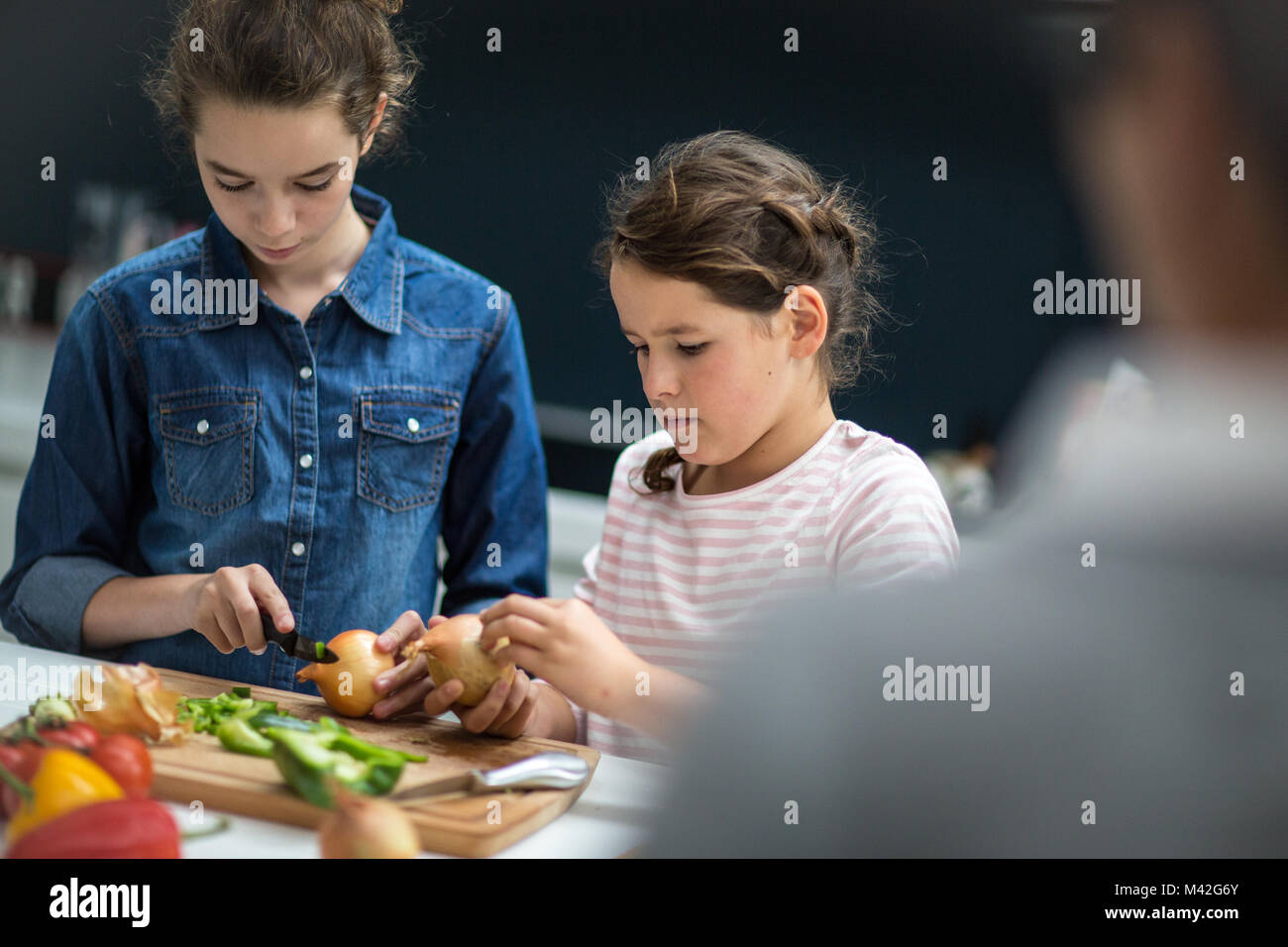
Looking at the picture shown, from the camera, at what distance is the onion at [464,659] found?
99 cm

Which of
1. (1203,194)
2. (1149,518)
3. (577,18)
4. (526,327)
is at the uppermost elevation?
(577,18)

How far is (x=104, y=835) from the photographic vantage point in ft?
2.13

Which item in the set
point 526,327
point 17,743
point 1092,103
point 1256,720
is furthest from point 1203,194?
point 526,327

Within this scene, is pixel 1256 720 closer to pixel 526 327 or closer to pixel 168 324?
pixel 168 324

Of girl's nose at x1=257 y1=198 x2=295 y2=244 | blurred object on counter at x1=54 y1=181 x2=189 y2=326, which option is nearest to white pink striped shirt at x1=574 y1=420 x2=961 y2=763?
girl's nose at x1=257 y1=198 x2=295 y2=244

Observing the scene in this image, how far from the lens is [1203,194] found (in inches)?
17.1

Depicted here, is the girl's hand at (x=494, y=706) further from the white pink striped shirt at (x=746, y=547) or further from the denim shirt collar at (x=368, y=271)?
the denim shirt collar at (x=368, y=271)

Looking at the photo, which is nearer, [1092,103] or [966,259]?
[1092,103]

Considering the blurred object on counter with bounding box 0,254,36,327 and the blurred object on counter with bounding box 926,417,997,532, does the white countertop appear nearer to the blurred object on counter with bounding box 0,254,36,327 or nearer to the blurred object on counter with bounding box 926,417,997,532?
the blurred object on counter with bounding box 926,417,997,532

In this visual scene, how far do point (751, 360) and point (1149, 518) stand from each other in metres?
0.69

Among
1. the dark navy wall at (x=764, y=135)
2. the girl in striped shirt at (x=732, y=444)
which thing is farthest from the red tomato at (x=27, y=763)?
the dark navy wall at (x=764, y=135)

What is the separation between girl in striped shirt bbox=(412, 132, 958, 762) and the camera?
1.08m

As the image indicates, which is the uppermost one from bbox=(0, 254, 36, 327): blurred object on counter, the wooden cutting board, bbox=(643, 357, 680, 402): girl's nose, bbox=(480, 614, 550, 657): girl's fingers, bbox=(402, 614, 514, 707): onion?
bbox=(0, 254, 36, 327): blurred object on counter

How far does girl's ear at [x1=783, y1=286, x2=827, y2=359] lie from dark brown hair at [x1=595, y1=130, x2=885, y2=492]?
0.05ft
